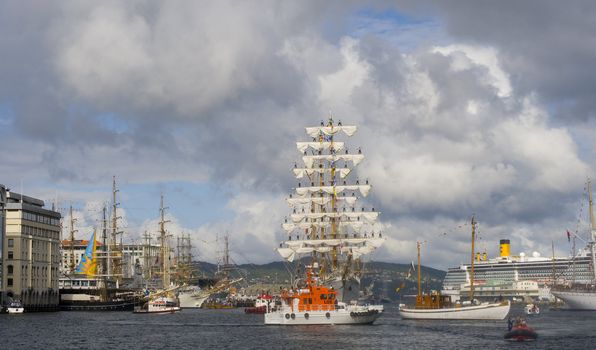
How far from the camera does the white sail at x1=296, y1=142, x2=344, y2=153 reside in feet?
554

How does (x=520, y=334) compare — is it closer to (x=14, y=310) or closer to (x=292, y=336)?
(x=292, y=336)

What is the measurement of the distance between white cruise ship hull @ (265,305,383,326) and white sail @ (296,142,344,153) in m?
53.7

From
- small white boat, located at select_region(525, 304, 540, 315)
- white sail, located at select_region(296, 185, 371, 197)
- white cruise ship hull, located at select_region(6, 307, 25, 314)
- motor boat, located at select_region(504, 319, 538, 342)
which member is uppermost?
white sail, located at select_region(296, 185, 371, 197)

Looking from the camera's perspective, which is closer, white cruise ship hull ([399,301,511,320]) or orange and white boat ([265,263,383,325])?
orange and white boat ([265,263,383,325])

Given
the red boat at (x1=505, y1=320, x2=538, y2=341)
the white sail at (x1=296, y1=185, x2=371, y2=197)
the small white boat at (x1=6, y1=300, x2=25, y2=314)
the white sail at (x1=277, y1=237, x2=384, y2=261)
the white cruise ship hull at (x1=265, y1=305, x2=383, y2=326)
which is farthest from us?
the small white boat at (x1=6, y1=300, x2=25, y2=314)

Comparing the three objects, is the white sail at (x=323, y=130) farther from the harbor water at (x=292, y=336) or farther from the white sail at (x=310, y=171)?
the harbor water at (x=292, y=336)

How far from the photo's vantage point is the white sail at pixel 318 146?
168750 millimetres

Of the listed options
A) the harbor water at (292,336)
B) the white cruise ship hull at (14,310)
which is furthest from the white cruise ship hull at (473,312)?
the white cruise ship hull at (14,310)

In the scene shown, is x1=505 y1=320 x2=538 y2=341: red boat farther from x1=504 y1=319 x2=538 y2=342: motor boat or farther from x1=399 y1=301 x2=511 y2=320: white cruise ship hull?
x1=399 y1=301 x2=511 y2=320: white cruise ship hull

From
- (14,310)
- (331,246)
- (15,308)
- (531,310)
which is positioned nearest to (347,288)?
(331,246)

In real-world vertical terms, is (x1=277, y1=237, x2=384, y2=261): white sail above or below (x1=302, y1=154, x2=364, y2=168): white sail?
below

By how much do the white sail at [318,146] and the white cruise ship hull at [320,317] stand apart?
53.7 m

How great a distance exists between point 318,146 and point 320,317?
6068cm

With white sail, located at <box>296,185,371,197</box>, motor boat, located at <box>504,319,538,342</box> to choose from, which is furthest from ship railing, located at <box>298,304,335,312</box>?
white sail, located at <box>296,185,371,197</box>
